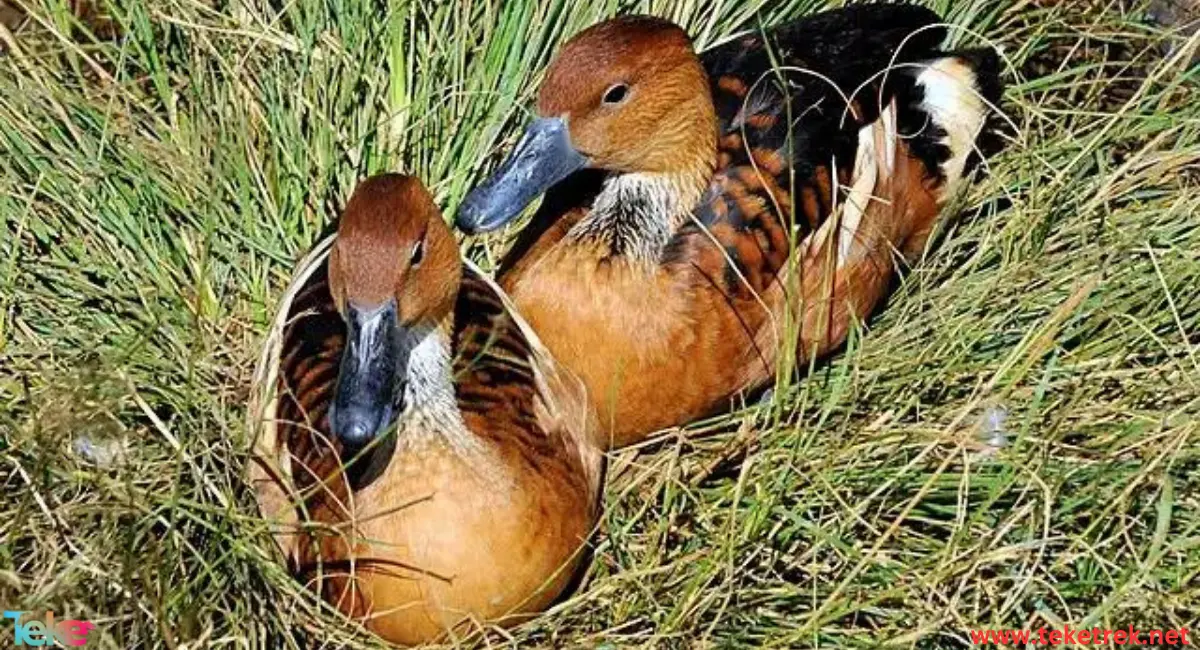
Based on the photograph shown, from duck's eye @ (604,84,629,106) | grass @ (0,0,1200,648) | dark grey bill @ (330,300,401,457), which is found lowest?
grass @ (0,0,1200,648)

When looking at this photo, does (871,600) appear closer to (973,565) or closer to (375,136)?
(973,565)

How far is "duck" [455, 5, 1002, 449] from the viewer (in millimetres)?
3480

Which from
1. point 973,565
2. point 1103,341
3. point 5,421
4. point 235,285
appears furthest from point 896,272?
point 5,421

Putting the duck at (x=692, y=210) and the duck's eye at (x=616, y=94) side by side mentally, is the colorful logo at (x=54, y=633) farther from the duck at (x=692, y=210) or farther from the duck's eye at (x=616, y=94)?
the duck's eye at (x=616, y=94)

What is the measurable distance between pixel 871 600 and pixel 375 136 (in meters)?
1.52

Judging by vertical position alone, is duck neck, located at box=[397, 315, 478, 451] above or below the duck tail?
above

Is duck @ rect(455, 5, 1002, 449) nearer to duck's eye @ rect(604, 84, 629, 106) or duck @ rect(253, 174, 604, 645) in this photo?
duck's eye @ rect(604, 84, 629, 106)

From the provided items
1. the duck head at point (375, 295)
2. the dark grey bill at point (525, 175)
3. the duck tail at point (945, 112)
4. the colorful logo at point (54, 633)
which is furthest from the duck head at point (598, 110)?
the colorful logo at point (54, 633)

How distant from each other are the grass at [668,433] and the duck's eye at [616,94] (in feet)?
1.69

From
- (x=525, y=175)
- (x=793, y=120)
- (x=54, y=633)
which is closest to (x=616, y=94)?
(x=525, y=175)

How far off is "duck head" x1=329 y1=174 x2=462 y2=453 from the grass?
0.80ft

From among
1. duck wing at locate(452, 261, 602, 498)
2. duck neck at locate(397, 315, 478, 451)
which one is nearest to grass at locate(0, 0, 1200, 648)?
duck wing at locate(452, 261, 602, 498)

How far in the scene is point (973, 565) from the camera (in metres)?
3.08

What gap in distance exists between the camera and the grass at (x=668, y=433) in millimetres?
3068
